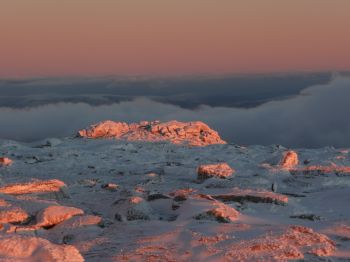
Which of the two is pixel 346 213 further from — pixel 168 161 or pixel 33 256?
pixel 168 161

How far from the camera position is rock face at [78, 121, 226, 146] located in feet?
197

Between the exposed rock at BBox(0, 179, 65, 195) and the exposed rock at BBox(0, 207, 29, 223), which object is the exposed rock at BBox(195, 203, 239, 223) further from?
the exposed rock at BBox(0, 179, 65, 195)

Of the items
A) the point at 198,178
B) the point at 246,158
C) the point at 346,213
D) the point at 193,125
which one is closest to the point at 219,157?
the point at 246,158

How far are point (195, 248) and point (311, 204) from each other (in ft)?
36.6

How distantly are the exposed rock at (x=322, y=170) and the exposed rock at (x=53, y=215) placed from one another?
1934cm

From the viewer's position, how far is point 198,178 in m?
32.7

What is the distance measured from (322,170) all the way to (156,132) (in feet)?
98.1

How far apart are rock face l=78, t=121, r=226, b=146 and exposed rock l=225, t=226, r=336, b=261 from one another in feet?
142

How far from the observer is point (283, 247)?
1417 cm

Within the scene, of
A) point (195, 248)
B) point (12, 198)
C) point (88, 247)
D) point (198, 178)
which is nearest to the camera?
point (195, 248)

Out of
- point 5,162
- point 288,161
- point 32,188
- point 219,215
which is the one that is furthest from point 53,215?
point 5,162

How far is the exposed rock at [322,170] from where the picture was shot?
112 ft

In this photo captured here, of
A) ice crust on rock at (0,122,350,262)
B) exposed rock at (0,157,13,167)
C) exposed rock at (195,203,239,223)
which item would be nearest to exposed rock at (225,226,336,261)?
ice crust on rock at (0,122,350,262)

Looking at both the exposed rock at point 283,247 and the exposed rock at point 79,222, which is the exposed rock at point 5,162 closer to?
the exposed rock at point 79,222
